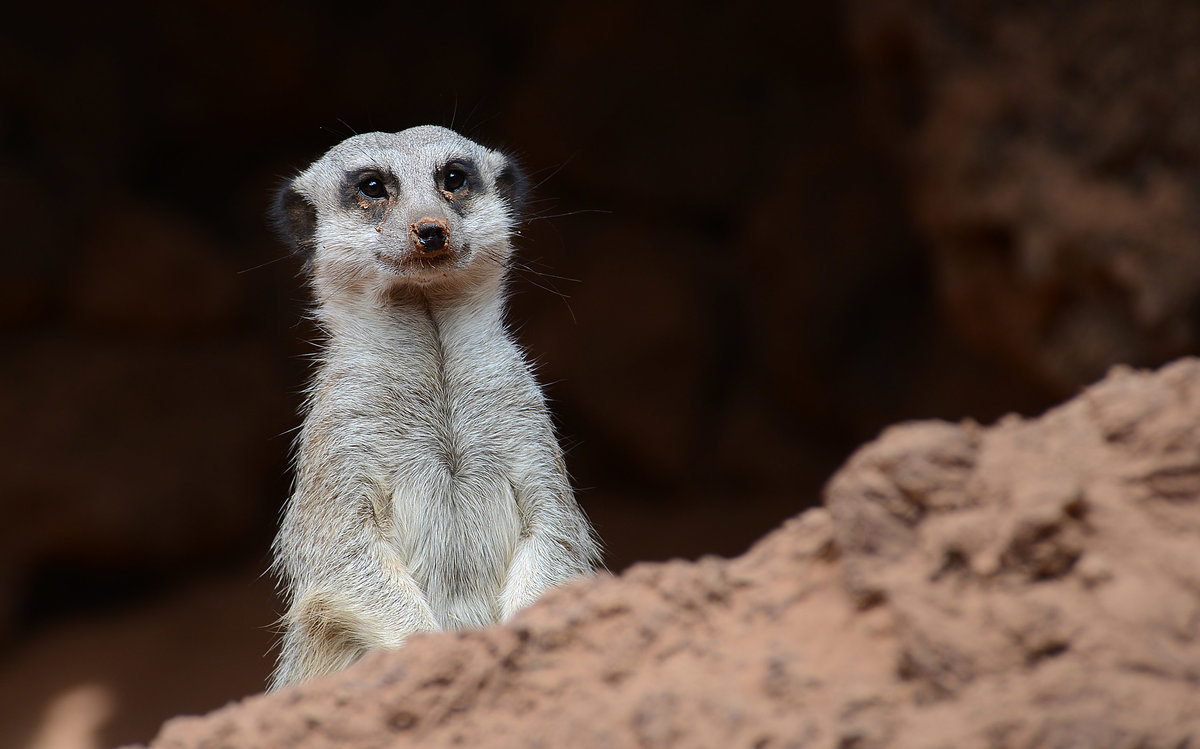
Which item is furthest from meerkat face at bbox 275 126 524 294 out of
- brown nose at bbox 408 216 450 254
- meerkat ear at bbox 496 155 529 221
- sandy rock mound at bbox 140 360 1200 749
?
sandy rock mound at bbox 140 360 1200 749

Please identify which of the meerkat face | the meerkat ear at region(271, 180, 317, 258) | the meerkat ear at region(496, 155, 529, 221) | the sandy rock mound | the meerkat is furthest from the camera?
the meerkat ear at region(496, 155, 529, 221)

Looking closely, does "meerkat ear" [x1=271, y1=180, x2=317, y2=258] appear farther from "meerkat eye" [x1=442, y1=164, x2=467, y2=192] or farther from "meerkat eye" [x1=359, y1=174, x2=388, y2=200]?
"meerkat eye" [x1=442, y1=164, x2=467, y2=192]

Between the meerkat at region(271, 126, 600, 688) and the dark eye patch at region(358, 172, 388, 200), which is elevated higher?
the dark eye patch at region(358, 172, 388, 200)

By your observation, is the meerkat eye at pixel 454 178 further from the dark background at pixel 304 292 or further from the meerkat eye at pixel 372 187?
the dark background at pixel 304 292

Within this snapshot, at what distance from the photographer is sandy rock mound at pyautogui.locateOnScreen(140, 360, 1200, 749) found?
1.17 m

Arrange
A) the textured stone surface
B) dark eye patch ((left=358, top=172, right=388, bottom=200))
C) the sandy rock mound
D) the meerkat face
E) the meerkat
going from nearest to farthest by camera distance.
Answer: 1. the sandy rock mound
2. the meerkat
3. the meerkat face
4. dark eye patch ((left=358, top=172, right=388, bottom=200))
5. the textured stone surface

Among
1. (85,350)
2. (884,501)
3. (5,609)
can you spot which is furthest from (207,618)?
(884,501)

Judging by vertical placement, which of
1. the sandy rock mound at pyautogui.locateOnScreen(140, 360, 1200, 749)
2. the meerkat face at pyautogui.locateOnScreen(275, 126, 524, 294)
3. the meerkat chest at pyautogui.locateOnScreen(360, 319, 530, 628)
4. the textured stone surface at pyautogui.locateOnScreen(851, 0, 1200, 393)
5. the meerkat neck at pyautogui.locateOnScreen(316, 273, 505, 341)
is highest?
the textured stone surface at pyautogui.locateOnScreen(851, 0, 1200, 393)

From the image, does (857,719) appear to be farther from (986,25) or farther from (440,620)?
(986,25)

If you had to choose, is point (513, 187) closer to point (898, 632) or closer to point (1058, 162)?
point (1058, 162)

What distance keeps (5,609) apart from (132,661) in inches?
25.4

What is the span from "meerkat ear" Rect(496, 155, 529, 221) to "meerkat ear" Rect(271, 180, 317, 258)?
53 cm

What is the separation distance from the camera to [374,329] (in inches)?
111

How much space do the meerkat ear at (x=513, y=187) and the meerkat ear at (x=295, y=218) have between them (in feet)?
1.73
